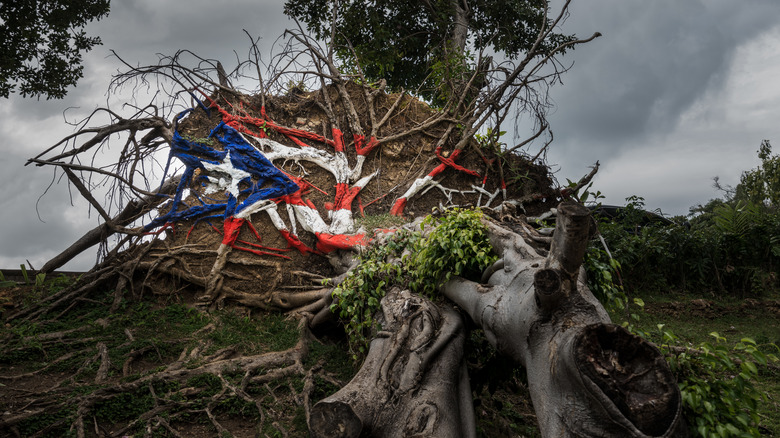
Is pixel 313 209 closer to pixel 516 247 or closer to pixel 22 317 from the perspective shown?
pixel 22 317

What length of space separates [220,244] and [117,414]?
3.98m

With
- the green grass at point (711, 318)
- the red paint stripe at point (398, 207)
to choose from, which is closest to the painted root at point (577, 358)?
the green grass at point (711, 318)

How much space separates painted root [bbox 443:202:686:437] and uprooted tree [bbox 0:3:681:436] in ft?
0.03

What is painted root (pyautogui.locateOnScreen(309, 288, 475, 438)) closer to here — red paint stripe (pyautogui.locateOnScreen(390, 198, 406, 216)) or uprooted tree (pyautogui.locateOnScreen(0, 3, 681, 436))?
uprooted tree (pyautogui.locateOnScreen(0, 3, 681, 436))

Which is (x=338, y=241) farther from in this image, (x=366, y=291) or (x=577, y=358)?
(x=577, y=358)

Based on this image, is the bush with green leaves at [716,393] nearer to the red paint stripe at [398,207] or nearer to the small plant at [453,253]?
the small plant at [453,253]

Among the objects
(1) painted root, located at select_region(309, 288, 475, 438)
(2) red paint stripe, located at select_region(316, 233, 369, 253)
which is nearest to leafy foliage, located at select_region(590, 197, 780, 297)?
(2) red paint stripe, located at select_region(316, 233, 369, 253)

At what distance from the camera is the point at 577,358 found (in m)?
2.17

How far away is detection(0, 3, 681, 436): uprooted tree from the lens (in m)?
2.38

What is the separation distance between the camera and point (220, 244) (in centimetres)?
789

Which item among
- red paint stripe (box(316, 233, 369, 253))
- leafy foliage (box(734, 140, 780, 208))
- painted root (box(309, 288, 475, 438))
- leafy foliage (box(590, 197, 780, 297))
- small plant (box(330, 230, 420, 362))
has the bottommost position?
painted root (box(309, 288, 475, 438))

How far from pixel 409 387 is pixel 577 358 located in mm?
1377

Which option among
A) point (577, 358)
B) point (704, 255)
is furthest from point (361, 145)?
point (704, 255)

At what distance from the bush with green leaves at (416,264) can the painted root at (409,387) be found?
1.16 ft
